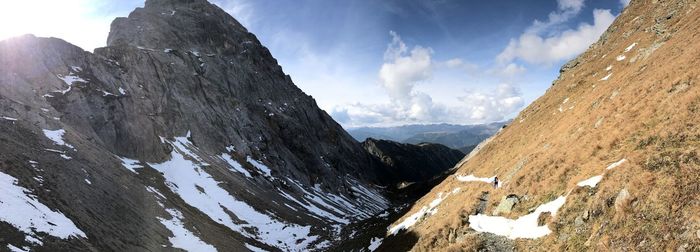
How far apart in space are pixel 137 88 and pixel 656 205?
119049 millimetres

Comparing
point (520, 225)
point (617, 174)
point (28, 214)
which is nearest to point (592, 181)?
point (617, 174)

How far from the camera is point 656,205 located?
1591 cm

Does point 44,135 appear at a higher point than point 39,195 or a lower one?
higher

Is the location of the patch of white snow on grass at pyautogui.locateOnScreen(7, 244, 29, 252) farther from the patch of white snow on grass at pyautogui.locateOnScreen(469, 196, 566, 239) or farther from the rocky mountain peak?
the rocky mountain peak

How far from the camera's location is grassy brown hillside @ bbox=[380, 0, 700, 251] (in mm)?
15758

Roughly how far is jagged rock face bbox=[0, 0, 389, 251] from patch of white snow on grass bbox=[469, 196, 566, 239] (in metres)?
37.4

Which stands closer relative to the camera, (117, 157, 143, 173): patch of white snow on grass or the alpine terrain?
the alpine terrain

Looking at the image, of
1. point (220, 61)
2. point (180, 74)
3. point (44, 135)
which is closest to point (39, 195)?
point (44, 135)

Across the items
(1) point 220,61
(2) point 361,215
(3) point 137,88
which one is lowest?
(2) point 361,215

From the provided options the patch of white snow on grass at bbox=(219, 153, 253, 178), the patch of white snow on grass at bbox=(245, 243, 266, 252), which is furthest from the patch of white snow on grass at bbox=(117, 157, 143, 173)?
the patch of white snow on grass at bbox=(245, 243, 266, 252)

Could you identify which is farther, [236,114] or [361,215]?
[236,114]

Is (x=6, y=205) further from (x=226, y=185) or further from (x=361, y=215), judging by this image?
(x=361, y=215)

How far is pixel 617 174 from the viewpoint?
769 inches

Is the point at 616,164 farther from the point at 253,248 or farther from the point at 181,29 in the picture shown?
the point at 181,29
